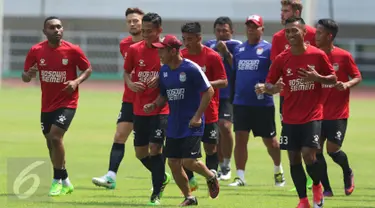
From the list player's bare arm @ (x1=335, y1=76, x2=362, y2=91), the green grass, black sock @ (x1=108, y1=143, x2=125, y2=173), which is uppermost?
player's bare arm @ (x1=335, y1=76, x2=362, y2=91)

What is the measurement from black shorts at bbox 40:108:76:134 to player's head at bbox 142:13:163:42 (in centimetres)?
168

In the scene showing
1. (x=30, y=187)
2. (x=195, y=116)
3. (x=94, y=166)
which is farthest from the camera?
(x=94, y=166)

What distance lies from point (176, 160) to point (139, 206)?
2.31 feet

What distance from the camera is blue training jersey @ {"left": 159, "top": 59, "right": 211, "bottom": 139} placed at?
1207 cm

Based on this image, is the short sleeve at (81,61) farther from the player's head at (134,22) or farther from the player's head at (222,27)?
the player's head at (222,27)

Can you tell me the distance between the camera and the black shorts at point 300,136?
38.4ft

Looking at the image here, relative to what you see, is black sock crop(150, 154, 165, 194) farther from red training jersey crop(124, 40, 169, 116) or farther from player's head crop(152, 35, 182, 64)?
player's head crop(152, 35, 182, 64)

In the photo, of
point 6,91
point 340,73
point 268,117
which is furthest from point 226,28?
point 6,91

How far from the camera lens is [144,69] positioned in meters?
13.2

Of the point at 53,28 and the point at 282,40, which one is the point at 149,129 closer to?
the point at 53,28

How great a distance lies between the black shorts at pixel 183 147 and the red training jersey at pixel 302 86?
1.13 meters

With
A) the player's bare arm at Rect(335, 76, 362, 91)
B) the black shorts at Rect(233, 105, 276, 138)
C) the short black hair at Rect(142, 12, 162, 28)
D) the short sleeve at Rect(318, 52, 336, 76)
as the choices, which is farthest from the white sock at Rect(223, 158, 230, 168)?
the short sleeve at Rect(318, 52, 336, 76)

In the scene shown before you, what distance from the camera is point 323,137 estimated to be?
14180mm

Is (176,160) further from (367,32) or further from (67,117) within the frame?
(367,32)
